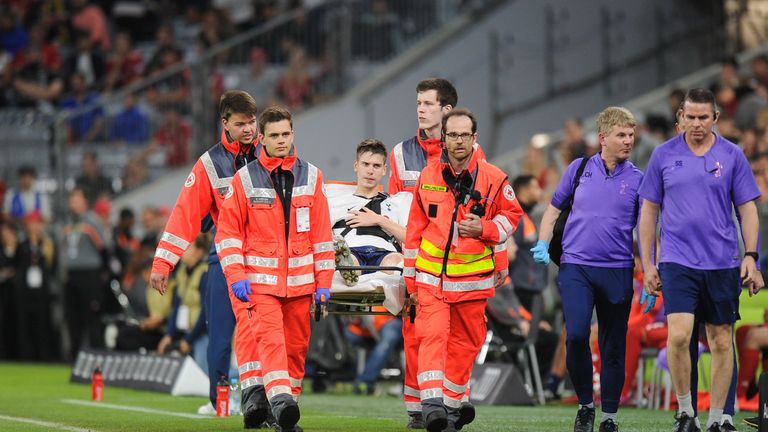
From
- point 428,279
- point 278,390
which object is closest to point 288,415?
point 278,390

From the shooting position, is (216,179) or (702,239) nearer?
(702,239)

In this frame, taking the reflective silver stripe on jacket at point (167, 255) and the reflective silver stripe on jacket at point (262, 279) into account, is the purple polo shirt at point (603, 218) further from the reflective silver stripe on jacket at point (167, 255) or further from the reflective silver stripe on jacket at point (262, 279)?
the reflective silver stripe on jacket at point (167, 255)

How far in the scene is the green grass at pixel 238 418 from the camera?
1130 cm

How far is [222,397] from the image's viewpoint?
12.0 m

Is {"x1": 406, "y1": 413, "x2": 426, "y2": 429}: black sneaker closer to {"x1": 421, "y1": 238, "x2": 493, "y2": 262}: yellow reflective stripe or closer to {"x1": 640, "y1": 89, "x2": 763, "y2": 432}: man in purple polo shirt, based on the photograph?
{"x1": 421, "y1": 238, "x2": 493, "y2": 262}: yellow reflective stripe

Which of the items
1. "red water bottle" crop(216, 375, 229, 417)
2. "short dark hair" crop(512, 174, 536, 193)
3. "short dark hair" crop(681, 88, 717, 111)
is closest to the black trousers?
"short dark hair" crop(512, 174, 536, 193)

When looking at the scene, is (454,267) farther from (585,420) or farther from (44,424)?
(44,424)

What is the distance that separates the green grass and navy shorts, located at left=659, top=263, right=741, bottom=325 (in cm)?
146

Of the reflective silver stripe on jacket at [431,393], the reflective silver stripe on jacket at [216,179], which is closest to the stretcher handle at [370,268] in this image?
the reflective silver stripe on jacket at [431,393]

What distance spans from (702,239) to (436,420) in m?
2.09

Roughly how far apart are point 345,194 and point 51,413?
11.9ft

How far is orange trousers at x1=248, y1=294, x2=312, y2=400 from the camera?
9.87 meters

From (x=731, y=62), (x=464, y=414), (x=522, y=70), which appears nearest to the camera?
(x=464, y=414)

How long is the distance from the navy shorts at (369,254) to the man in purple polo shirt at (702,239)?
203cm
